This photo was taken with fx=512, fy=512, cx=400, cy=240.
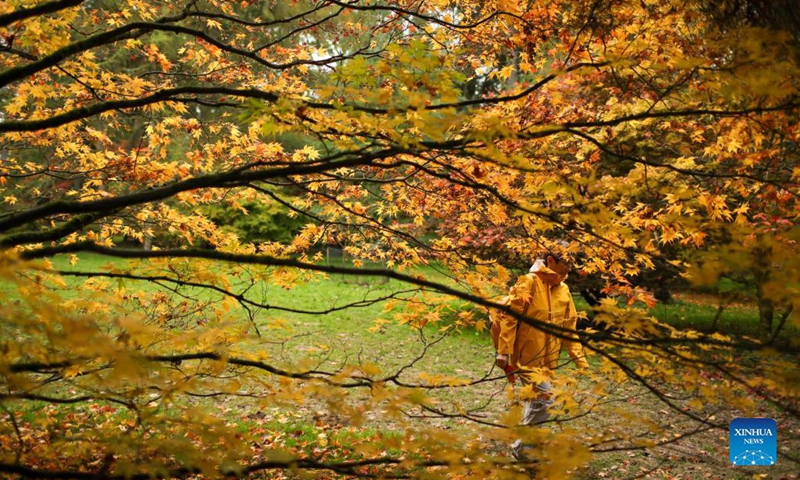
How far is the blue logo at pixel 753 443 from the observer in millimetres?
4852

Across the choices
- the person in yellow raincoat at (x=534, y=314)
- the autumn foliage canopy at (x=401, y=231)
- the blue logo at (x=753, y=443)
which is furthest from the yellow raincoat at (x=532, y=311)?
the blue logo at (x=753, y=443)

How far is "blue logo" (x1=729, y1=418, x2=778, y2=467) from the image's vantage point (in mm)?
4852

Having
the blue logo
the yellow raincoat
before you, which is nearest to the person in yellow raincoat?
the yellow raincoat

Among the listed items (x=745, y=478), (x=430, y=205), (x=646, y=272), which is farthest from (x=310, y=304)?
(x=745, y=478)

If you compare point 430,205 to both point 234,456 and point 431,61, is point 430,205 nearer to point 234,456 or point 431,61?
point 431,61

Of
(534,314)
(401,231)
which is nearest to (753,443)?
(534,314)

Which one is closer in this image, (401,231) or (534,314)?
(401,231)

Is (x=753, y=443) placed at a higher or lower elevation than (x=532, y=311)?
lower

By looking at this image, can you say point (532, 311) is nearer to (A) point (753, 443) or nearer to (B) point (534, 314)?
(B) point (534, 314)

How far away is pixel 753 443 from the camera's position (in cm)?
497

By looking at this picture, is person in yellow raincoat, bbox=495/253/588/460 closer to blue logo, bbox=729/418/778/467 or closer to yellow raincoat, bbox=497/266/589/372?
yellow raincoat, bbox=497/266/589/372

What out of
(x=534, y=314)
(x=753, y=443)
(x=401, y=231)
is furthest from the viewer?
(x=753, y=443)

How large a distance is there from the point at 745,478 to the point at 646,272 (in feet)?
18.0

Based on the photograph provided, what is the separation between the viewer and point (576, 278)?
9.34m
